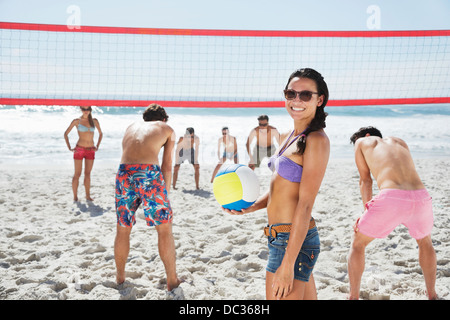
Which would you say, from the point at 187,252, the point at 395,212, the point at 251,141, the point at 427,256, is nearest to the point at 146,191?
the point at 187,252

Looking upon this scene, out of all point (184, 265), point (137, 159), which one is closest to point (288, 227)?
point (137, 159)

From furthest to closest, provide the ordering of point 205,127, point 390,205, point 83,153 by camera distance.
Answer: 1. point 205,127
2. point 83,153
3. point 390,205

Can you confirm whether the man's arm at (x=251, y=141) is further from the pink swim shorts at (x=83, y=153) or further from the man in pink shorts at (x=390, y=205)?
the man in pink shorts at (x=390, y=205)

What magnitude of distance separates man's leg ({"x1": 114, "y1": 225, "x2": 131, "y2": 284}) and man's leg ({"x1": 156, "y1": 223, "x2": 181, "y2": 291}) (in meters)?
0.24

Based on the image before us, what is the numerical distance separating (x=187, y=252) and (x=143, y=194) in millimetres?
1065

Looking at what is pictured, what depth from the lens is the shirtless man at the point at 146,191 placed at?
263cm

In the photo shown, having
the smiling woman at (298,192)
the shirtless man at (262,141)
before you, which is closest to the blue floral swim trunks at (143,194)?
the smiling woman at (298,192)

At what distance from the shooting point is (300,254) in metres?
1.56

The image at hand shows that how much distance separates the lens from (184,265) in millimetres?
3199

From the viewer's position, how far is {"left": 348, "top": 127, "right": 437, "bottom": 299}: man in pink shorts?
2217 mm

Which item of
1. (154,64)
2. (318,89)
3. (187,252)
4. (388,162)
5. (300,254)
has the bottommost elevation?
(187,252)

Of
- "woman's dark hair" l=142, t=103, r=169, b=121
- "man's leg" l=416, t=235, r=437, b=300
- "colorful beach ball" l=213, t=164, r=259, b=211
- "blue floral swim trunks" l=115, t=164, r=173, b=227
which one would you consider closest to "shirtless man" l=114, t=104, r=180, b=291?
"blue floral swim trunks" l=115, t=164, r=173, b=227

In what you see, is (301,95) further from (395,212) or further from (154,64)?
(154,64)

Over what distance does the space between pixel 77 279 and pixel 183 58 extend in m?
4.26
